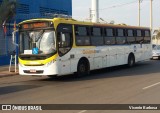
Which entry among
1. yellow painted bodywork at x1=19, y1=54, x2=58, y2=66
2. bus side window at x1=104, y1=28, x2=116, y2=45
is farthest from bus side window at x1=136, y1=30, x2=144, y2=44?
yellow painted bodywork at x1=19, y1=54, x2=58, y2=66

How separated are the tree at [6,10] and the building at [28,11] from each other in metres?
2.82

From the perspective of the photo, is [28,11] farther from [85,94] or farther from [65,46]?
[85,94]

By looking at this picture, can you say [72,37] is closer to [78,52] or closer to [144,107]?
[78,52]

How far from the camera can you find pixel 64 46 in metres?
17.3

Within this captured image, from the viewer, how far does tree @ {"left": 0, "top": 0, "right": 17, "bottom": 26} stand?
24.6m

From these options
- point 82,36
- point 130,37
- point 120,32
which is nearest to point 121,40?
point 120,32

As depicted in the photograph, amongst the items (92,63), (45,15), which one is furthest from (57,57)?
(45,15)

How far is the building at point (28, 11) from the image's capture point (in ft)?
93.3

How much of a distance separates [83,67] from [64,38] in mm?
2287

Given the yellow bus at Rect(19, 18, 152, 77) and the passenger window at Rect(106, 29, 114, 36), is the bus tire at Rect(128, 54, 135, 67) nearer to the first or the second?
the yellow bus at Rect(19, 18, 152, 77)

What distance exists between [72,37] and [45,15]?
15.3 metres

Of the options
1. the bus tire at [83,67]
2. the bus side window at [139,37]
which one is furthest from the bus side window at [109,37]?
the bus side window at [139,37]

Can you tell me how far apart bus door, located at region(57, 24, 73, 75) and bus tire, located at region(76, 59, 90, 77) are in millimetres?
1059

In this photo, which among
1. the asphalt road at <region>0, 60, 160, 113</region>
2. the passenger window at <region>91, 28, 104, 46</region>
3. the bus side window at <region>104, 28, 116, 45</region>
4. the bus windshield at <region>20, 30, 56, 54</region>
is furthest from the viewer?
the bus side window at <region>104, 28, 116, 45</region>
